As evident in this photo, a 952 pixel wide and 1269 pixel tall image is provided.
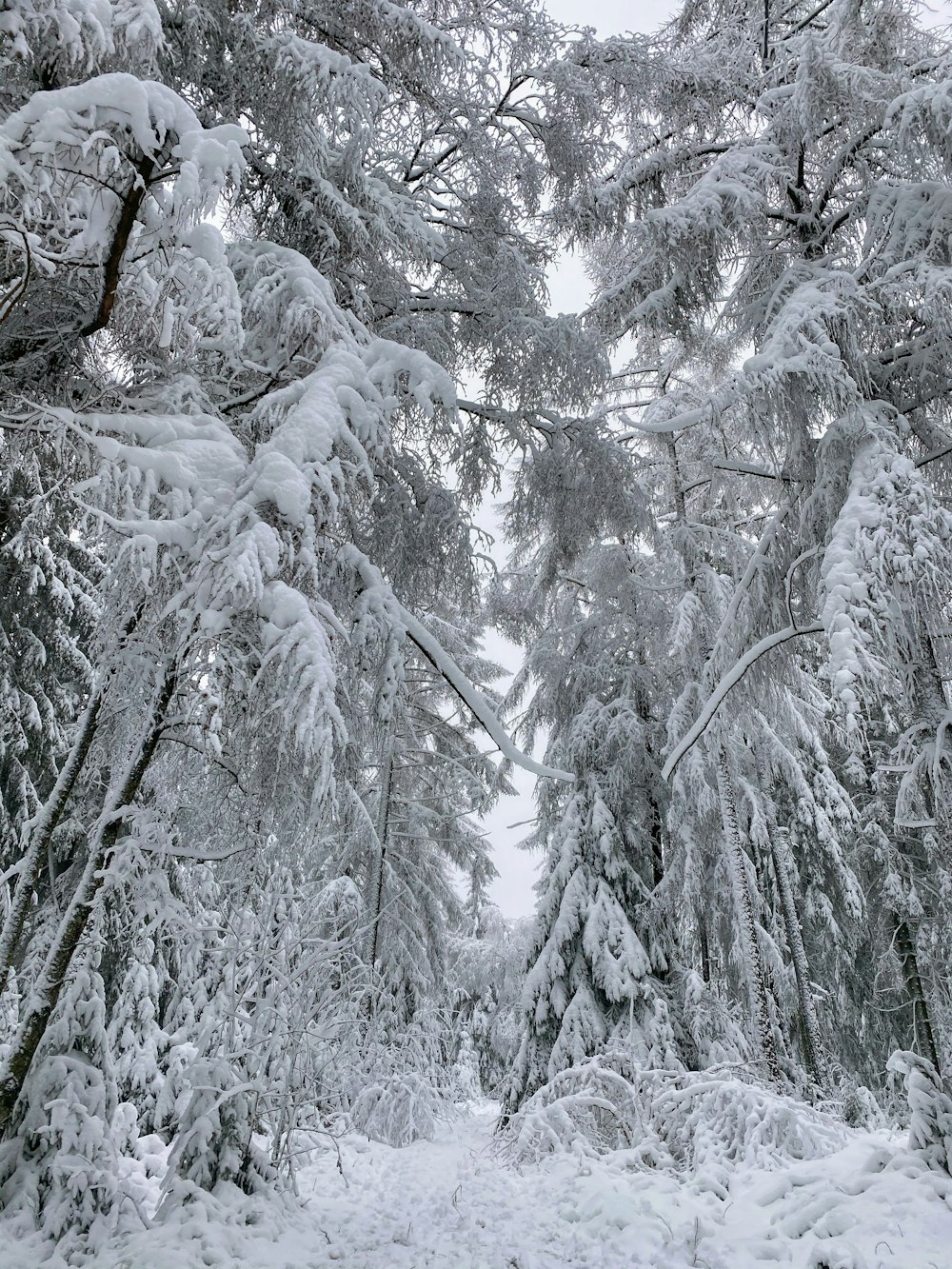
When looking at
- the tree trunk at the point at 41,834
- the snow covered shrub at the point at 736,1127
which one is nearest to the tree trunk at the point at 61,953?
the tree trunk at the point at 41,834

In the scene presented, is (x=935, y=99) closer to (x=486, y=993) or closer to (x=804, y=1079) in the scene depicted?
(x=804, y=1079)

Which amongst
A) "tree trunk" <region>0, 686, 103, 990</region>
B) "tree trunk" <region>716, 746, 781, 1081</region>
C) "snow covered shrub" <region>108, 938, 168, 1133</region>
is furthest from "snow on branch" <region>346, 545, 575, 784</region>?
"tree trunk" <region>716, 746, 781, 1081</region>

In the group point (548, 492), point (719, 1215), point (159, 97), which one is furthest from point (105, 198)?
point (719, 1215)

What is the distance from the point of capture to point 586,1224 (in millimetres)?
4398

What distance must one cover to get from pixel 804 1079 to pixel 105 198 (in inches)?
360

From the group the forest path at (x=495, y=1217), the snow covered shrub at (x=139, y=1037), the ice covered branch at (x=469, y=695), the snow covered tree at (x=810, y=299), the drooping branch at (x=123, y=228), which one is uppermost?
the snow covered tree at (x=810, y=299)

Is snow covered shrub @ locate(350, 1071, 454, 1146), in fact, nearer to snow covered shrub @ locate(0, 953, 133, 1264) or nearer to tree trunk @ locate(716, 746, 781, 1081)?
tree trunk @ locate(716, 746, 781, 1081)

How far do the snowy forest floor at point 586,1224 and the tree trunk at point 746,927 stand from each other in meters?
2.46

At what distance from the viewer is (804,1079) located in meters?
7.76

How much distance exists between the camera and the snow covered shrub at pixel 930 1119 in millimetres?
3975

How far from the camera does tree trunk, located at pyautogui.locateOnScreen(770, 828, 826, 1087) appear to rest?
30.9 ft

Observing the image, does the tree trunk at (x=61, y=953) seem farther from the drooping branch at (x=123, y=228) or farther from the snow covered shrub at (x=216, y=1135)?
the drooping branch at (x=123, y=228)

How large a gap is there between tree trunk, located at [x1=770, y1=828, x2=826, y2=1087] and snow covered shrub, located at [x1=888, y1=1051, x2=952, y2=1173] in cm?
570

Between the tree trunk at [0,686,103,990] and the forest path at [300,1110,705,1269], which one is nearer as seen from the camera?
the tree trunk at [0,686,103,990]
